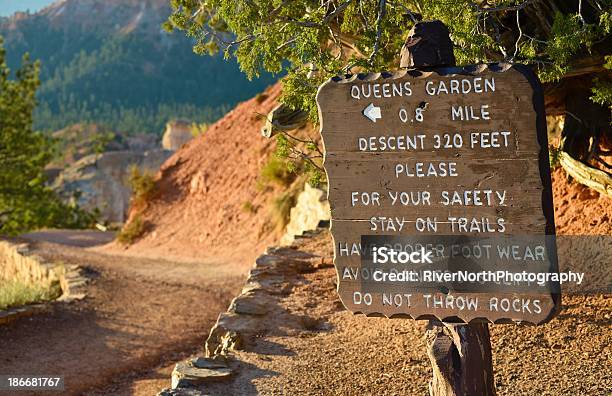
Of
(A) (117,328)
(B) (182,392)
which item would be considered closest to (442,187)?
(B) (182,392)

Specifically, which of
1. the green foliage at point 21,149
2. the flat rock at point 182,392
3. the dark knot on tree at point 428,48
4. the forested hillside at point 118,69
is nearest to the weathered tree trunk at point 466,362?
the dark knot on tree at point 428,48

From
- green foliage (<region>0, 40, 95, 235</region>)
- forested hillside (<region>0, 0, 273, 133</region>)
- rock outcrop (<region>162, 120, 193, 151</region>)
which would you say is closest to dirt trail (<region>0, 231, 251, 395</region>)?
green foliage (<region>0, 40, 95, 235</region>)

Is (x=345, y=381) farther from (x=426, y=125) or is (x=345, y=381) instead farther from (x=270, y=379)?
(x=426, y=125)

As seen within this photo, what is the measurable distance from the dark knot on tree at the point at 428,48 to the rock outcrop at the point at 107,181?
33.8 m

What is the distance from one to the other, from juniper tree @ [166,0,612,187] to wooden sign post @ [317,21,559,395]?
6.02 ft

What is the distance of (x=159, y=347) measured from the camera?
362 inches

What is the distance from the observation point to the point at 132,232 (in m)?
20.4

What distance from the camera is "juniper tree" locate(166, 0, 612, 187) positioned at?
5.79m

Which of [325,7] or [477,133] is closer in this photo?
[477,133]

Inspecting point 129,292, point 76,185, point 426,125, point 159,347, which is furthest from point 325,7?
point 76,185

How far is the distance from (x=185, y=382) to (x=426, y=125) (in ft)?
10.2

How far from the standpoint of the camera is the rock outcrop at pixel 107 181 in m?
39.0

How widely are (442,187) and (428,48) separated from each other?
788 mm

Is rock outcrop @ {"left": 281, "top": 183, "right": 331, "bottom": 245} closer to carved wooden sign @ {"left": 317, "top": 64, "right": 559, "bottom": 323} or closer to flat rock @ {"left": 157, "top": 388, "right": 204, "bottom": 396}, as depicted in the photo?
flat rock @ {"left": 157, "top": 388, "right": 204, "bottom": 396}
